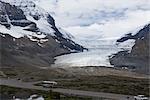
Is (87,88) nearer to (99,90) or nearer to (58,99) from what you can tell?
(99,90)

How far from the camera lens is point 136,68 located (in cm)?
19850

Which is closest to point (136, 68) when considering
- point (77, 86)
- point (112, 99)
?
point (77, 86)

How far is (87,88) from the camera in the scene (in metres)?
96.2

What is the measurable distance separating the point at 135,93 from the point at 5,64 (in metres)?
98.2

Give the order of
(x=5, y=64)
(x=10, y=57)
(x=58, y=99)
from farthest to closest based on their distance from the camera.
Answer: (x=10, y=57)
(x=5, y=64)
(x=58, y=99)

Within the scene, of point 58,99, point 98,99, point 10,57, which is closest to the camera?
point 58,99

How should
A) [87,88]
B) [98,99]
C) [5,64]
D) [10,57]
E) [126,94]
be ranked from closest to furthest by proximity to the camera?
[98,99], [126,94], [87,88], [5,64], [10,57]

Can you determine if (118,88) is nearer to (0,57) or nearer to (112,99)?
(112,99)

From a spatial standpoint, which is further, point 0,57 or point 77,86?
point 0,57

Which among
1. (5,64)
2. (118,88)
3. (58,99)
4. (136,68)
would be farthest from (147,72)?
(58,99)

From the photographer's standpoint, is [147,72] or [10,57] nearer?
[147,72]

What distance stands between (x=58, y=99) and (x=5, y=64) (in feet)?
394

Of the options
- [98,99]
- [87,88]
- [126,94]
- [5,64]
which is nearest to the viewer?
[98,99]

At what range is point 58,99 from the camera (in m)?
61.1
